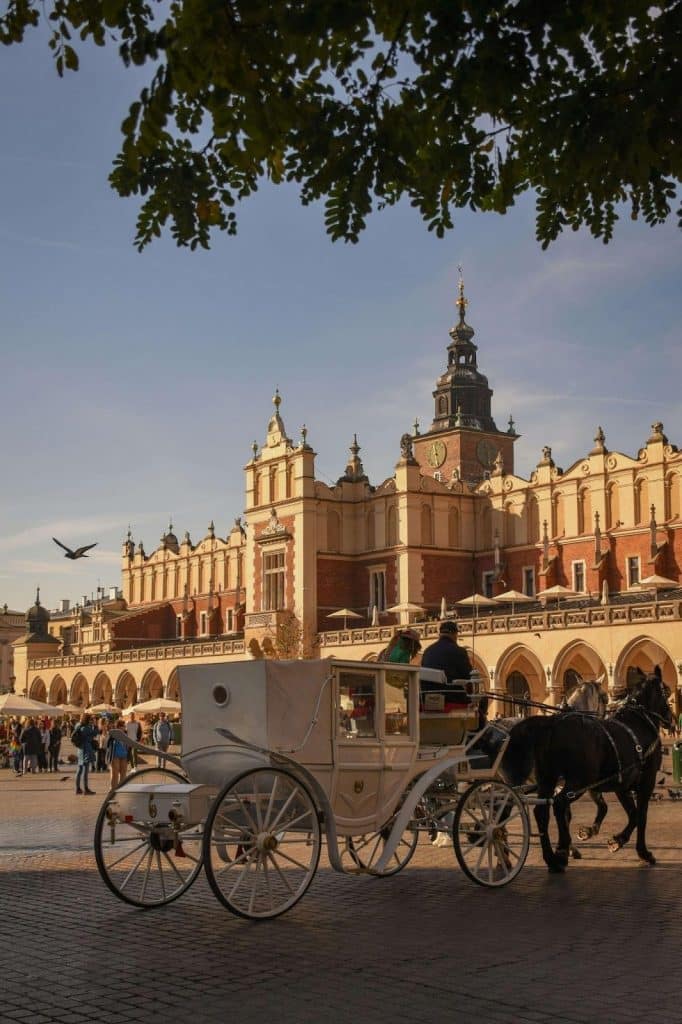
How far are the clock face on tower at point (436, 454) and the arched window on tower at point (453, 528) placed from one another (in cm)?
1738

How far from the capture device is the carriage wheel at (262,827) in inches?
329

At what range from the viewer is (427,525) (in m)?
54.9

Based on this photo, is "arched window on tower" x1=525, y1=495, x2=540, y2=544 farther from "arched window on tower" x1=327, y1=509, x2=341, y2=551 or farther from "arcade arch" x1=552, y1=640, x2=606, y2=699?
"arcade arch" x1=552, y1=640, x2=606, y2=699

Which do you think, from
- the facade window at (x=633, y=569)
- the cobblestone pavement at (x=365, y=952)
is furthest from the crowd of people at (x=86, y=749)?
the facade window at (x=633, y=569)

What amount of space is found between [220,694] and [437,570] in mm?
45673

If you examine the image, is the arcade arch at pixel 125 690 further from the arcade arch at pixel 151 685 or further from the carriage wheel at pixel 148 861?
the carriage wheel at pixel 148 861

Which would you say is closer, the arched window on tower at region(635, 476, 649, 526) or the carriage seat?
the carriage seat

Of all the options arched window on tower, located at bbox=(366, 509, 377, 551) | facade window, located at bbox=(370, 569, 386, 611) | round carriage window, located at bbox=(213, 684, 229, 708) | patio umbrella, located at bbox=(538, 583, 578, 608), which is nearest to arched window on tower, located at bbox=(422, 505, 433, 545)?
facade window, located at bbox=(370, 569, 386, 611)

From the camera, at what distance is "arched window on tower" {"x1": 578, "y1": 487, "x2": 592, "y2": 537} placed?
4931 centimetres

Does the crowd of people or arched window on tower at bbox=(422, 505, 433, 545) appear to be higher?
arched window on tower at bbox=(422, 505, 433, 545)

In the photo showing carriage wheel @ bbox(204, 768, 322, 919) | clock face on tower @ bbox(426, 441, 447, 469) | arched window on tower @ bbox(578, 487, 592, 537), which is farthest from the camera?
clock face on tower @ bbox(426, 441, 447, 469)

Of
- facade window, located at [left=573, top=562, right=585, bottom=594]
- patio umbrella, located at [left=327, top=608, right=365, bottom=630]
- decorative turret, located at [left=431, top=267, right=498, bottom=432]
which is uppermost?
decorative turret, located at [left=431, top=267, right=498, bottom=432]

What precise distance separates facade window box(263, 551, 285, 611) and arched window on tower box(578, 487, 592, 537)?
14224 millimetres

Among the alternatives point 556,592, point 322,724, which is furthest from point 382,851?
point 556,592
